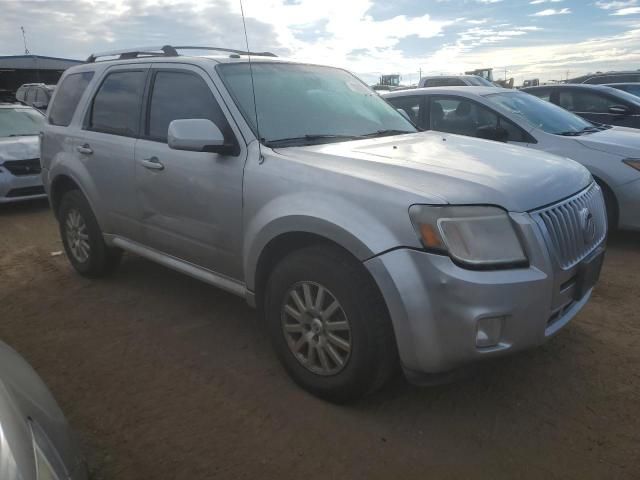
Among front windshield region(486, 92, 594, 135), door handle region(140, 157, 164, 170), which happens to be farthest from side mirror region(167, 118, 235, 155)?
front windshield region(486, 92, 594, 135)

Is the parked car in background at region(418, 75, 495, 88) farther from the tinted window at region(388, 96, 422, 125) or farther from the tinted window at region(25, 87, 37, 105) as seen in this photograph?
the tinted window at region(25, 87, 37, 105)

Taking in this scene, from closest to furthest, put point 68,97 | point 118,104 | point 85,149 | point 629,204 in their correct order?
point 118,104, point 85,149, point 68,97, point 629,204

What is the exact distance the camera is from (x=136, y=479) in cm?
236

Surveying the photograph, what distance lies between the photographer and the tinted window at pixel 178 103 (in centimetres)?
343

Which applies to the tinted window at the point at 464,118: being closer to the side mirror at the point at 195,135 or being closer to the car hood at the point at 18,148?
the side mirror at the point at 195,135

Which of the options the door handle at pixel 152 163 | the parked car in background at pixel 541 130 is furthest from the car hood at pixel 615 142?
the door handle at pixel 152 163

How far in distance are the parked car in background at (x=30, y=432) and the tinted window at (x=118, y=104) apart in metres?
2.36

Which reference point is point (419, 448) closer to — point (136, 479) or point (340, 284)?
point (340, 284)

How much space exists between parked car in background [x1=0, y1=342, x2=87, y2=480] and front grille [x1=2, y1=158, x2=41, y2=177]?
263 inches

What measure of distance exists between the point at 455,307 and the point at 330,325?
67 cm

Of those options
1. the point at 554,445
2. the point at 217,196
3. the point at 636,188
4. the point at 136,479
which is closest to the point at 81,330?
the point at 217,196

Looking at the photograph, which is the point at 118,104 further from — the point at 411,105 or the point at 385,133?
the point at 411,105

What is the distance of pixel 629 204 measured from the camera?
5215mm

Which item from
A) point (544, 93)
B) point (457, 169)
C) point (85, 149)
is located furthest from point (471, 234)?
point (544, 93)
